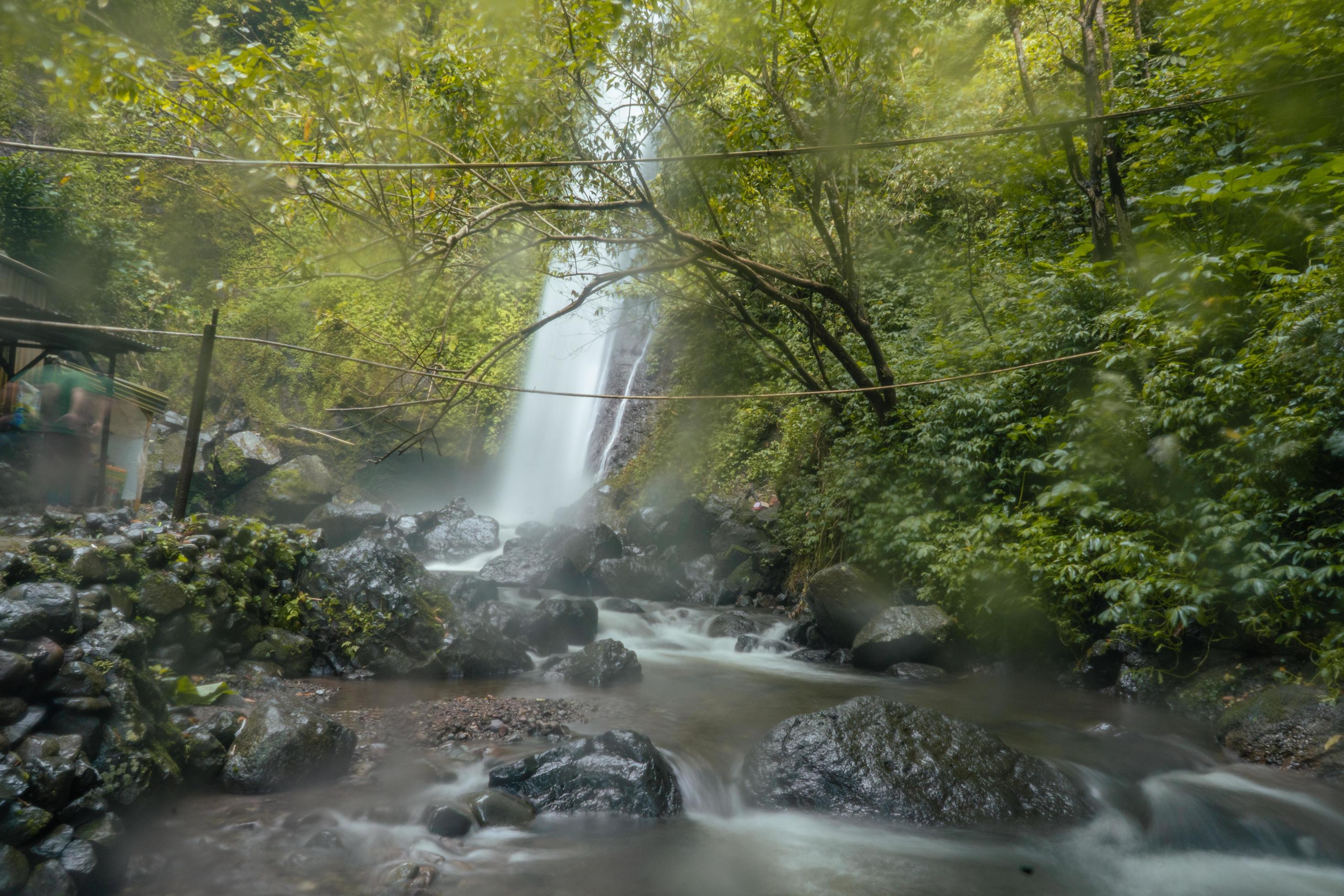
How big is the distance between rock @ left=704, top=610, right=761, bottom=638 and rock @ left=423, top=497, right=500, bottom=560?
6.36m

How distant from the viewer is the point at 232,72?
4.37 m

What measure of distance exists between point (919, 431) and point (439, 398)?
606 centimetres

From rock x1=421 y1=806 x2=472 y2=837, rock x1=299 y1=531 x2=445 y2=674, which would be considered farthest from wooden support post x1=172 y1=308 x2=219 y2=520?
rock x1=421 y1=806 x2=472 y2=837

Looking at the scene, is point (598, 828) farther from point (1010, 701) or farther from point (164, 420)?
point (164, 420)

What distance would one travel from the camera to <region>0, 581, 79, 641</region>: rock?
3520 mm

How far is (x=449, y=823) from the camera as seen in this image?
390 cm

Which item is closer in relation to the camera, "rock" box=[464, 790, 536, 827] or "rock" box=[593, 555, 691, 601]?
"rock" box=[464, 790, 536, 827]

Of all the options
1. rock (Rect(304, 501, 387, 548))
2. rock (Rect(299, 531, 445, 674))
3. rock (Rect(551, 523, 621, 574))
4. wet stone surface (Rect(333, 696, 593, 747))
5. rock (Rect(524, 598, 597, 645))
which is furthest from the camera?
rock (Rect(304, 501, 387, 548))

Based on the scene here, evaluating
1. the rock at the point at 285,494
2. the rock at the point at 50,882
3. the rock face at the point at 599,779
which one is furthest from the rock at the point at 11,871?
the rock at the point at 285,494

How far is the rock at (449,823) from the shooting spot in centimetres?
389

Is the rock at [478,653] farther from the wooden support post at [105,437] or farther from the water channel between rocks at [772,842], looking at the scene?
the wooden support post at [105,437]

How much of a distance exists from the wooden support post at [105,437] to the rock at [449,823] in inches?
313

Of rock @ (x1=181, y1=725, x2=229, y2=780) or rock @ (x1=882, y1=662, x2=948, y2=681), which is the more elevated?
rock @ (x1=882, y1=662, x2=948, y2=681)

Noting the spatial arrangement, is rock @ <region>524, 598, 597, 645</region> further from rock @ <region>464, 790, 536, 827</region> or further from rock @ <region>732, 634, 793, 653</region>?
rock @ <region>464, 790, 536, 827</region>
